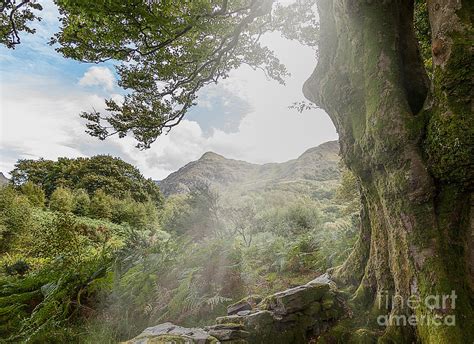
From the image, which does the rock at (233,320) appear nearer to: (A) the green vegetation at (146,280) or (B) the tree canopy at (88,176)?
(A) the green vegetation at (146,280)

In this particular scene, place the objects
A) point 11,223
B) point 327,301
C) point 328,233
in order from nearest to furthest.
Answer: point 327,301
point 328,233
point 11,223

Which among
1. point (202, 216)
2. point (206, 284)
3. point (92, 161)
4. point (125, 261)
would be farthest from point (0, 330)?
point (92, 161)

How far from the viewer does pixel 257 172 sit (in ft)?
178

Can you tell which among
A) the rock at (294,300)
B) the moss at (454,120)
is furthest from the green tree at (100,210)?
the moss at (454,120)

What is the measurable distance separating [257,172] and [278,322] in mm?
51292

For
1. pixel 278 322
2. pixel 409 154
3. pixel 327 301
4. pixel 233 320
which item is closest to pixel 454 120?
pixel 409 154

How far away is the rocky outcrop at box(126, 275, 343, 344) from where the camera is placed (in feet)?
9.05

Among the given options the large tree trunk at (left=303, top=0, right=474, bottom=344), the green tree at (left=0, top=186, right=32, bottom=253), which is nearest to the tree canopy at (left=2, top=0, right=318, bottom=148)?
the large tree trunk at (left=303, top=0, right=474, bottom=344)

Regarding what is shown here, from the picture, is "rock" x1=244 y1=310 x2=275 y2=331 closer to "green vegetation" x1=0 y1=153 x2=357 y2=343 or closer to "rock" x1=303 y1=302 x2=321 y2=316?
"rock" x1=303 y1=302 x2=321 y2=316

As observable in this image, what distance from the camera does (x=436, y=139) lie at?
2551 millimetres

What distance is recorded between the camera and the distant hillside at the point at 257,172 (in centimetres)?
3953

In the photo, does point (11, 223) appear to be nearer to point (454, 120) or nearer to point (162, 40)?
point (162, 40)

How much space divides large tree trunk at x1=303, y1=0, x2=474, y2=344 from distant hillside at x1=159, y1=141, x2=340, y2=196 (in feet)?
100.0

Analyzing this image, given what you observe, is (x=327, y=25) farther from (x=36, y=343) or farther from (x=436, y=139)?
(x=36, y=343)
